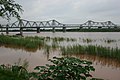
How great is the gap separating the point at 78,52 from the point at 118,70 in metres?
6.48

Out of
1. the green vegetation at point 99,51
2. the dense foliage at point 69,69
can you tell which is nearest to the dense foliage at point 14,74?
the dense foliage at point 69,69

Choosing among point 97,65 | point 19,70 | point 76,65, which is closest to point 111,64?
point 97,65

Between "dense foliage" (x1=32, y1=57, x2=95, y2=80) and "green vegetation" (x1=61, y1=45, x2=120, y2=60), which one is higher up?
"dense foliage" (x1=32, y1=57, x2=95, y2=80)

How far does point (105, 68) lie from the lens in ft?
48.0

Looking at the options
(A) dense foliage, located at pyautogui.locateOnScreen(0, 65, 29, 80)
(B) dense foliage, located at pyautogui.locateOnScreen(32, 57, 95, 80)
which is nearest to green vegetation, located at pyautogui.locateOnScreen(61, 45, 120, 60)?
(A) dense foliage, located at pyautogui.locateOnScreen(0, 65, 29, 80)

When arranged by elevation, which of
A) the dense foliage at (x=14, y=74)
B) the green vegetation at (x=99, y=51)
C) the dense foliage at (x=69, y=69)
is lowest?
the green vegetation at (x=99, y=51)

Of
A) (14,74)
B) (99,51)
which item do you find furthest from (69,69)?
(99,51)

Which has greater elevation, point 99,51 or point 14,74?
point 14,74

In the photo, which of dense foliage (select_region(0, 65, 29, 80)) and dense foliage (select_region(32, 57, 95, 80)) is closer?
dense foliage (select_region(32, 57, 95, 80))

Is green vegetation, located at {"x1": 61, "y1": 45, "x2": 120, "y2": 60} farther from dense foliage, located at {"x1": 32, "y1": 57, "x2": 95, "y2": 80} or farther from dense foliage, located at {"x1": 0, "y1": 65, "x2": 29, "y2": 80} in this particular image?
dense foliage, located at {"x1": 32, "y1": 57, "x2": 95, "y2": 80}

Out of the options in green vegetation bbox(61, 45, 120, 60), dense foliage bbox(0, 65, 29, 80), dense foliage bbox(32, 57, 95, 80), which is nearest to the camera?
dense foliage bbox(32, 57, 95, 80)

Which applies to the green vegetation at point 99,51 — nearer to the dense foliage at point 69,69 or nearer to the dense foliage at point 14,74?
the dense foliage at point 14,74

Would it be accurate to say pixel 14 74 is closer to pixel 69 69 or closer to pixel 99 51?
pixel 69 69

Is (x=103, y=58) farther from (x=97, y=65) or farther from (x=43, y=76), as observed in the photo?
(x=43, y=76)
